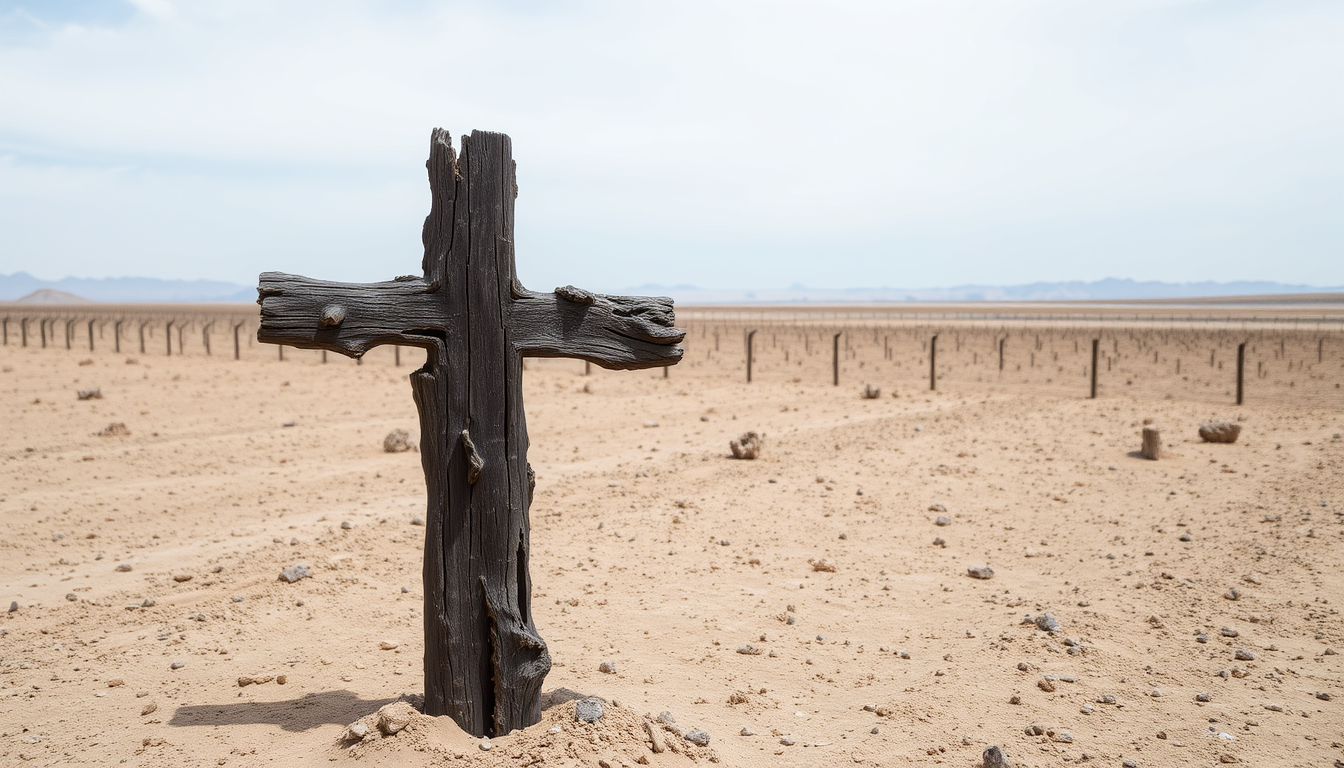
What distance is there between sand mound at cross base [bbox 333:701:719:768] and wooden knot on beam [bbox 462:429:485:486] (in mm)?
1113

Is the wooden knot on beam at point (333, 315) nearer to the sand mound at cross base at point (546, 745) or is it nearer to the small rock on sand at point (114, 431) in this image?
the sand mound at cross base at point (546, 745)

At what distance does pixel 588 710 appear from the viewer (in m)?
3.71

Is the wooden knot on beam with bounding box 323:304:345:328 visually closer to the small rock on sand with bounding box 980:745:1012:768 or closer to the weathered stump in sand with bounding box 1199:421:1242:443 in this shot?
the small rock on sand with bounding box 980:745:1012:768

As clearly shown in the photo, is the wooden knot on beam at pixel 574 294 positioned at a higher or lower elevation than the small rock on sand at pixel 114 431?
higher

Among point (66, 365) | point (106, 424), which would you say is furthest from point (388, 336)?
point (66, 365)

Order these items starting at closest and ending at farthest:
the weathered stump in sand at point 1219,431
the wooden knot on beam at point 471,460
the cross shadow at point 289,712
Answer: the wooden knot on beam at point 471,460 → the cross shadow at point 289,712 → the weathered stump in sand at point 1219,431

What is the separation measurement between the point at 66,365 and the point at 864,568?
22.2 m

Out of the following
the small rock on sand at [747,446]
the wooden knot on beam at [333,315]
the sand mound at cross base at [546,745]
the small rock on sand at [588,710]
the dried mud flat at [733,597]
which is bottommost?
the dried mud flat at [733,597]

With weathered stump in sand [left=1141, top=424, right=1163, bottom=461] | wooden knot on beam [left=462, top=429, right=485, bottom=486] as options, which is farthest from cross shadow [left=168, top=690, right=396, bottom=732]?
weathered stump in sand [left=1141, top=424, right=1163, bottom=461]

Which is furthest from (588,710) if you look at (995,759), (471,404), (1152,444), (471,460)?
(1152,444)

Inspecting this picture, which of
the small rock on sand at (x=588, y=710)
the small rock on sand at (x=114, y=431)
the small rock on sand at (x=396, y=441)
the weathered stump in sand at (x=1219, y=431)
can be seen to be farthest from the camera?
the small rock on sand at (x=114, y=431)

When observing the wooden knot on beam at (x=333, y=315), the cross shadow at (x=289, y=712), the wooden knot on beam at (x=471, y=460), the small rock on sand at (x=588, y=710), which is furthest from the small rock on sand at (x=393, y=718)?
the wooden knot on beam at (x=333, y=315)

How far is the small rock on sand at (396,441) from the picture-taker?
1157cm

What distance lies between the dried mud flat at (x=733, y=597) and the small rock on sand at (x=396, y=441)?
18 centimetres
